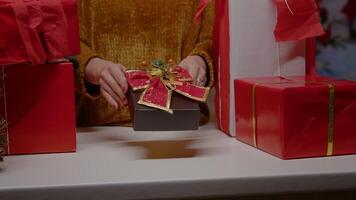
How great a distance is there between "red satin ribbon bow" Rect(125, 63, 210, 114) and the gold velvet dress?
0.16 m

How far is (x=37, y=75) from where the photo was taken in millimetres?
684

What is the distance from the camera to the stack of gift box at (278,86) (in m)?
0.67

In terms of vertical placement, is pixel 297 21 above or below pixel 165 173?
above

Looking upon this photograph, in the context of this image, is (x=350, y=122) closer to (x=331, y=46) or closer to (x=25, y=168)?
(x=25, y=168)

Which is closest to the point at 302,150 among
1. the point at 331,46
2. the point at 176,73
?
the point at 176,73

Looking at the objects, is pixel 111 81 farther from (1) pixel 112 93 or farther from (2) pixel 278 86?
(2) pixel 278 86

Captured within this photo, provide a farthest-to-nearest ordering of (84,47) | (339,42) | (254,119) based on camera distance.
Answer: (339,42), (84,47), (254,119)

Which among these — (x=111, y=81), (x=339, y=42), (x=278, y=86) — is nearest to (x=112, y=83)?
(x=111, y=81)

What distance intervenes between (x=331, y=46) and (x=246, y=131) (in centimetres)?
59

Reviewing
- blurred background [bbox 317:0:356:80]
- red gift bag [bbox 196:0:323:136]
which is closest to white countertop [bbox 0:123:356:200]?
red gift bag [bbox 196:0:323:136]

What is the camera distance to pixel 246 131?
0.76 metres

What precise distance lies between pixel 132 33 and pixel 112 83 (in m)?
0.18

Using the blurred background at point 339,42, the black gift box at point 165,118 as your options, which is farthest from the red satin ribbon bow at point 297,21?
the blurred background at point 339,42

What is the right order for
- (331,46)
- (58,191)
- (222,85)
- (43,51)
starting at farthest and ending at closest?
(331,46), (222,85), (43,51), (58,191)
